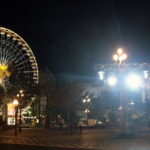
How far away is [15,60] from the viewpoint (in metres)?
52.5

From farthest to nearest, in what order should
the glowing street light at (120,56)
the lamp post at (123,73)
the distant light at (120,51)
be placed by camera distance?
the glowing street light at (120,56), the distant light at (120,51), the lamp post at (123,73)

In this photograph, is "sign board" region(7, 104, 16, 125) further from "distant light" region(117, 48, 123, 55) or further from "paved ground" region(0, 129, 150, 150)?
"distant light" region(117, 48, 123, 55)

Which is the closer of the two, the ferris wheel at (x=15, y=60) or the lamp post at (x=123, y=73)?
the lamp post at (x=123, y=73)

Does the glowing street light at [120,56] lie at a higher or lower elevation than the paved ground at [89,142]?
higher

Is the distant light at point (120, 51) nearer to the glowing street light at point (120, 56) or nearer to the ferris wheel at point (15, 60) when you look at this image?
the glowing street light at point (120, 56)

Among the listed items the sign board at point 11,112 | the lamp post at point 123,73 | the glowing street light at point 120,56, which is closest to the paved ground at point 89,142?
the lamp post at point 123,73

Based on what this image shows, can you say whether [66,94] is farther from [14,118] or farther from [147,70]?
[147,70]

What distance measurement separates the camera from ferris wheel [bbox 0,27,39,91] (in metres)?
51.2

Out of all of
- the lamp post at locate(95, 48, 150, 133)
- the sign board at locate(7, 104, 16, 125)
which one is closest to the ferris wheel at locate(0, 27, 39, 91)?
the sign board at locate(7, 104, 16, 125)

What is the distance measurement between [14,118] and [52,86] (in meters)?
17.1

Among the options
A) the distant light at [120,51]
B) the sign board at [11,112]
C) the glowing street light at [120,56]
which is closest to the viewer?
the distant light at [120,51]

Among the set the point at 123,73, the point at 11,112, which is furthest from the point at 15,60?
the point at 123,73

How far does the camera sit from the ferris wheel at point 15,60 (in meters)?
51.2

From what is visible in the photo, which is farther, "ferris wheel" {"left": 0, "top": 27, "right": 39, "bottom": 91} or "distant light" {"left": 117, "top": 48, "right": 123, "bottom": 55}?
"ferris wheel" {"left": 0, "top": 27, "right": 39, "bottom": 91}
